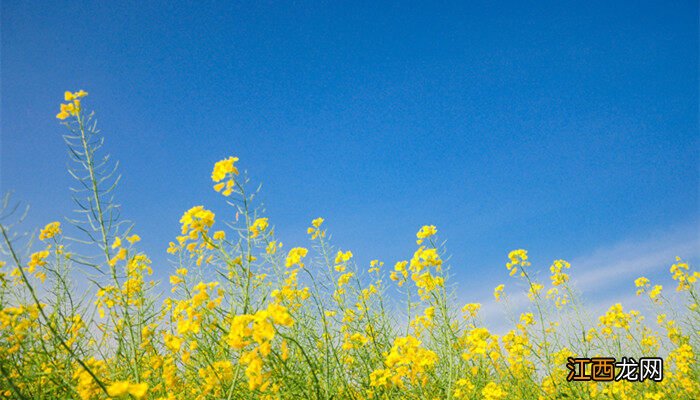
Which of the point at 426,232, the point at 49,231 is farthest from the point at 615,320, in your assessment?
the point at 49,231

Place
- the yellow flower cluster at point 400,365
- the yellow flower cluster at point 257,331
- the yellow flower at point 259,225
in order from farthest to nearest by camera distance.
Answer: the yellow flower at point 259,225
the yellow flower cluster at point 400,365
the yellow flower cluster at point 257,331

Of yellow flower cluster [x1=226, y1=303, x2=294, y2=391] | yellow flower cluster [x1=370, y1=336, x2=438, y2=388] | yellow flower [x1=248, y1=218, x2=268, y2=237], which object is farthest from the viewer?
yellow flower [x1=248, y1=218, x2=268, y2=237]

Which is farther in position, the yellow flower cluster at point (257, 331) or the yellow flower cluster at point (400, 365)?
the yellow flower cluster at point (400, 365)

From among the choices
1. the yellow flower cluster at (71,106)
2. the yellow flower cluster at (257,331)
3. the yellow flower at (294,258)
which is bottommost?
the yellow flower cluster at (257,331)

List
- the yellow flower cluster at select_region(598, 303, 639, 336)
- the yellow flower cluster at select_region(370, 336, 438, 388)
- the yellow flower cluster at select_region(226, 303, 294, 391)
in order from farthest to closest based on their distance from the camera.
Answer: the yellow flower cluster at select_region(598, 303, 639, 336) < the yellow flower cluster at select_region(370, 336, 438, 388) < the yellow flower cluster at select_region(226, 303, 294, 391)

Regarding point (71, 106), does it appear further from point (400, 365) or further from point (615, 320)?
point (615, 320)

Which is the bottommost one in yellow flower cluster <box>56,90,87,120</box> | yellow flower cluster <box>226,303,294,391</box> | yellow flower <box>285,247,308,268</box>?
yellow flower cluster <box>226,303,294,391</box>

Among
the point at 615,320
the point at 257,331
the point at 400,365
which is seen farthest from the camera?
the point at 615,320

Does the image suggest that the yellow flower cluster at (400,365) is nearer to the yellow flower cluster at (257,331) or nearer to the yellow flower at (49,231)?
the yellow flower cluster at (257,331)

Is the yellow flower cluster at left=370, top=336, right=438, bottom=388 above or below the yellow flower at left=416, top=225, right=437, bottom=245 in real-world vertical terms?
below

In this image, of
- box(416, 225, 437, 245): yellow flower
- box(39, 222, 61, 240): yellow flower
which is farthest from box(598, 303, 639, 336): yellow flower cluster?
box(39, 222, 61, 240): yellow flower

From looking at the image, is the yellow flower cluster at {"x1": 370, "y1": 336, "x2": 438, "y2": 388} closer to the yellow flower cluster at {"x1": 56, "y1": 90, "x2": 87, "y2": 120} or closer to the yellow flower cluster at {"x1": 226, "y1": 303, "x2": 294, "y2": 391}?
the yellow flower cluster at {"x1": 226, "y1": 303, "x2": 294, "y2": 391}

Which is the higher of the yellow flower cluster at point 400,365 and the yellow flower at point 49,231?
the yellow flower at point 49,231

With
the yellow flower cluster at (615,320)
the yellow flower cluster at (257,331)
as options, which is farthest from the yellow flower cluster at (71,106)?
the yellow flower cluster at (615,320)
